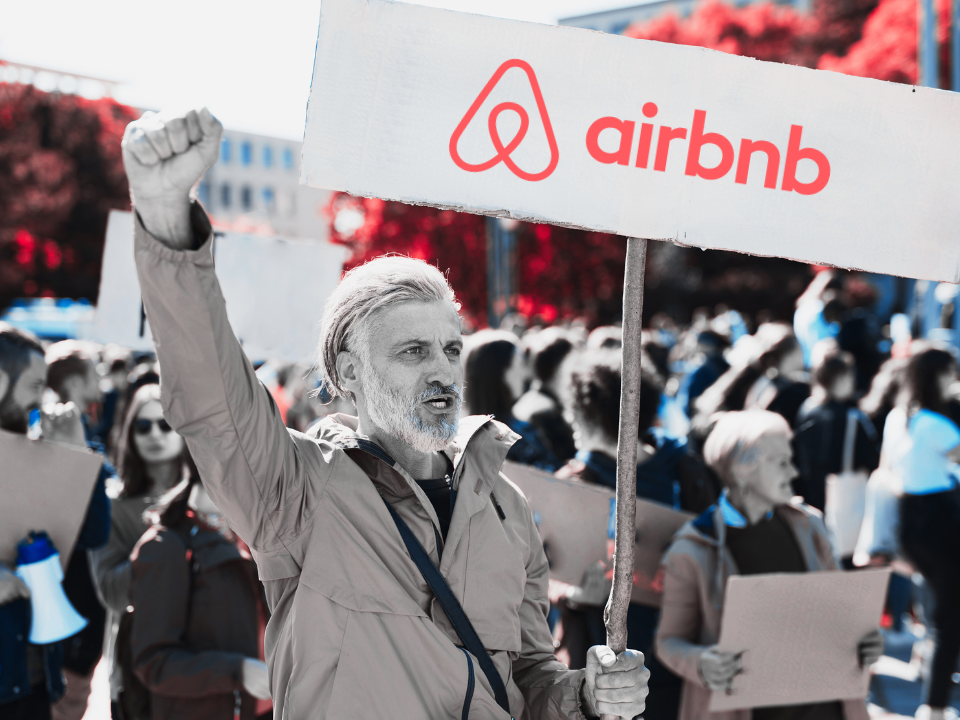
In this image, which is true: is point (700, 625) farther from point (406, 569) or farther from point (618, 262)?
point (618, 262)

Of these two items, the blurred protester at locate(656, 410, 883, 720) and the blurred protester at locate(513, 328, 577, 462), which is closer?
the blurred protester at locate(656, 410, 883, 720)

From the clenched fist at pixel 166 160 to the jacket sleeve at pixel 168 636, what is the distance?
155 centimetres

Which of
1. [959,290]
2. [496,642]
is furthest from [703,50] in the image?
[959,290]

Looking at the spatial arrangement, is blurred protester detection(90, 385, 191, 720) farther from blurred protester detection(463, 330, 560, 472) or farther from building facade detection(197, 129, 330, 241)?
building facade detection(197, 129, 330, 241)

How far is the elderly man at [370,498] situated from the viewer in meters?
1.34

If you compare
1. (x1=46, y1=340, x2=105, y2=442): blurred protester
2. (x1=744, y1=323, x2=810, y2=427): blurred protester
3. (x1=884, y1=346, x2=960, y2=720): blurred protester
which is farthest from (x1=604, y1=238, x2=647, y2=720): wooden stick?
(x1=744, y1=323, x2=810, y2=427): blurred protester

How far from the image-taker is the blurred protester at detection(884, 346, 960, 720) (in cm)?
442

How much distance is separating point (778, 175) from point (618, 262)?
2705cm

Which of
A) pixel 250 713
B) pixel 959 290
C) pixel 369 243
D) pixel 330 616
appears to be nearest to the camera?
pixel 330 616

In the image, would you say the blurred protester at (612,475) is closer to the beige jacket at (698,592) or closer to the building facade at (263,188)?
the beige jacket at (698,592)

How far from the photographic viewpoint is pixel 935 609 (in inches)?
175

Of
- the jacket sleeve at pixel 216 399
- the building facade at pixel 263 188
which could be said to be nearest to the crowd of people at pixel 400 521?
the jacket sleeve at pixel 216 399

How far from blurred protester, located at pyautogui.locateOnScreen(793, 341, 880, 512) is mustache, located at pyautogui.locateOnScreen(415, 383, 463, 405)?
4005 millimetres

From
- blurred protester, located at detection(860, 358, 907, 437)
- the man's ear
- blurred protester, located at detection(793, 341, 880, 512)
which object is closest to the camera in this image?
the man's ear
